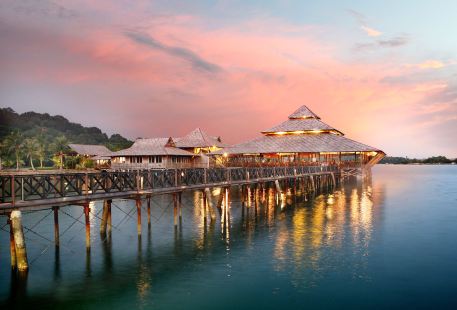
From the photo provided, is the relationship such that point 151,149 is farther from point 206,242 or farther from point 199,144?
point 206,242

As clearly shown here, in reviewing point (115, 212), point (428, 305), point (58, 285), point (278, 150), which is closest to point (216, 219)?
point (115, 212)

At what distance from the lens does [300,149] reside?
220 ft

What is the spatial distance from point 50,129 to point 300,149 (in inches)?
3827

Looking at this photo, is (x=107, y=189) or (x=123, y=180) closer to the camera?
(x=107, y=189)

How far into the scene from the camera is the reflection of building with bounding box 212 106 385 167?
2628 inches

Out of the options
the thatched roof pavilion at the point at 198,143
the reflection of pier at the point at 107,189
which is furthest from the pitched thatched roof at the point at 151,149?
the reflection of pier at the point at 107,189

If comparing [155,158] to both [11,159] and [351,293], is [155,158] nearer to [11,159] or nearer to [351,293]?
[11,159]

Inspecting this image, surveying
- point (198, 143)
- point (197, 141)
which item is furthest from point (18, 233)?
point (197, 141)

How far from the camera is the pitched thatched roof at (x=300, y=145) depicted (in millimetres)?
66062

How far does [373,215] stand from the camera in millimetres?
36281

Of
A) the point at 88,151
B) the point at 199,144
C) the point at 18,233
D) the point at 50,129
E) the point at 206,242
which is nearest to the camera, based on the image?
the point at 18,233

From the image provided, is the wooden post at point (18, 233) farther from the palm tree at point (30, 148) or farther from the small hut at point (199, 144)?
the palm tree at point (30, 148)

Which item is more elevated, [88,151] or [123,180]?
[88,151]

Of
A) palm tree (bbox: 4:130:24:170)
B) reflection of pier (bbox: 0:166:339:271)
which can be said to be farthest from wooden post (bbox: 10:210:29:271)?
palm tree (bbox: 4:130:24:170)
